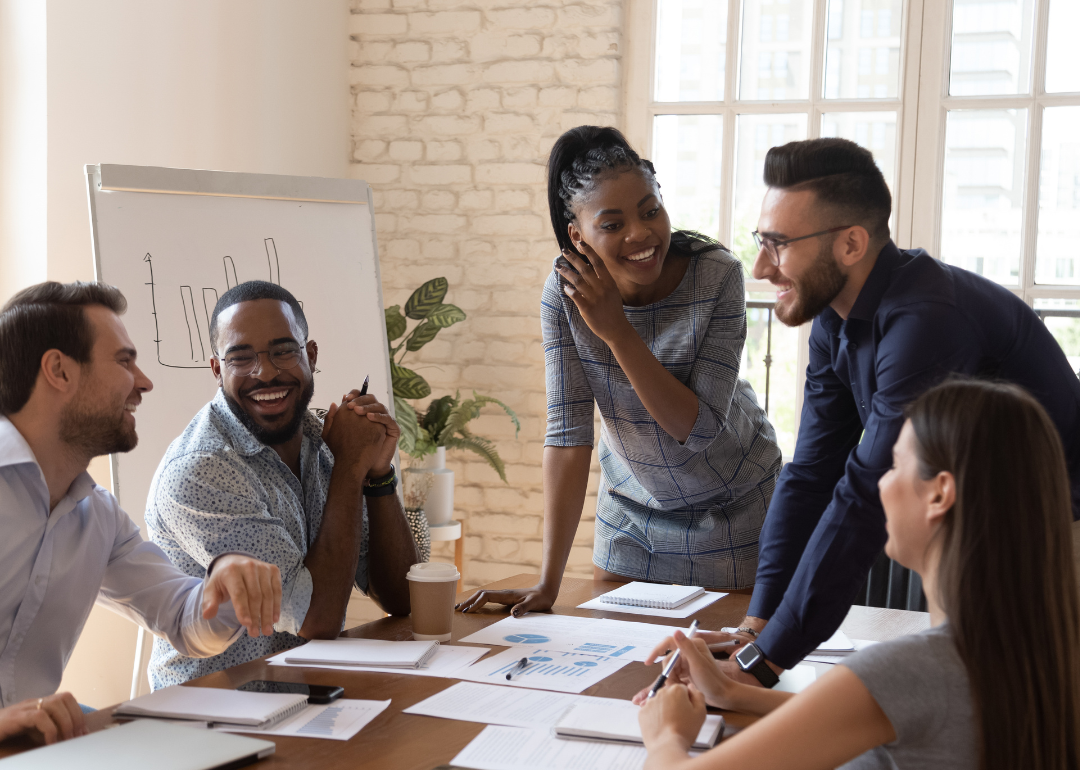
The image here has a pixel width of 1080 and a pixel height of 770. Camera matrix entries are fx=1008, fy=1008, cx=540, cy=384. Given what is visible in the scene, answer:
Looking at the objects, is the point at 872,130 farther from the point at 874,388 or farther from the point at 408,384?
the point at 874,388

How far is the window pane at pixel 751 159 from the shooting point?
3600 mm

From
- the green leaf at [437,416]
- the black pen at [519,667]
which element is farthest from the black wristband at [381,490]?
the green leaf at [437,416]

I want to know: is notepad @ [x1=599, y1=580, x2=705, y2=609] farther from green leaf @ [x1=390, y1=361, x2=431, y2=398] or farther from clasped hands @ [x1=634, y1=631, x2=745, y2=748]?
green leaf @ [x1=390, y1=361, x2=431, y2=398]

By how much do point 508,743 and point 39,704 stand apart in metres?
0.51

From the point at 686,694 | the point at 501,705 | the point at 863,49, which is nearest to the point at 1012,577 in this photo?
the point at 686,694

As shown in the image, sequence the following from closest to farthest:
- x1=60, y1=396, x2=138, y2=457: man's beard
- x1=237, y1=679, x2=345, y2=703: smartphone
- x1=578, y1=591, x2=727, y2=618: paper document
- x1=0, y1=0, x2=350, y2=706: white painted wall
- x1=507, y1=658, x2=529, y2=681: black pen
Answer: x1=237, y1=679, x2=345, y2=703: smartphone, x1=507, y1=658, x2=529, y2=681: black pen, x1=60, y1=396, x2=138, y2=457: man's beard, x1=578, y1=591, x2=727, y2=618: paper document, x1=0, y1=0, x2=350, y2=706: white painted wall

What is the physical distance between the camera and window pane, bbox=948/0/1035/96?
3.36 m

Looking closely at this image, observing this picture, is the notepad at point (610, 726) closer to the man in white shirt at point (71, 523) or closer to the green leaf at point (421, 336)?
→ the man in white shirt at point (71, 523)

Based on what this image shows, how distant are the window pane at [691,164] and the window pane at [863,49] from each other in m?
0.44

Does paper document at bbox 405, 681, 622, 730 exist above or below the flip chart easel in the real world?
below

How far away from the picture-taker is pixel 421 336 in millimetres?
3500

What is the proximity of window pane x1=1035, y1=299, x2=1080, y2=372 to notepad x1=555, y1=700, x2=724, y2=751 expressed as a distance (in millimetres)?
2754

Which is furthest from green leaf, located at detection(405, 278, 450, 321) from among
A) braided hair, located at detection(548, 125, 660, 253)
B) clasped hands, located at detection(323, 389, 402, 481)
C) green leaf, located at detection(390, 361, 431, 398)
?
clasped hands, located at detection(323, 389, 402, 481)

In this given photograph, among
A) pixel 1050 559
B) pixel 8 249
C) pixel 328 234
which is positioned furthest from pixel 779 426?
pixel 1050 559
